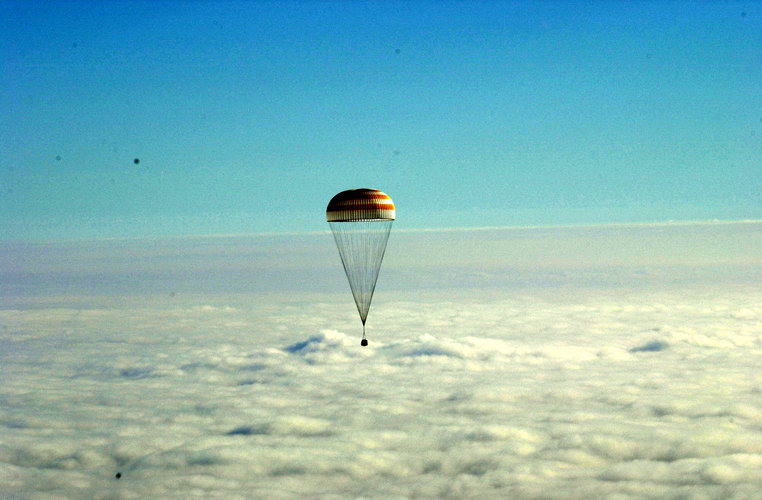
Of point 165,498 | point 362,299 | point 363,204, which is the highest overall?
point 363,204

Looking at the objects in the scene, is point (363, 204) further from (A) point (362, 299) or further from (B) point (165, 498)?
(B) point (165, 498)

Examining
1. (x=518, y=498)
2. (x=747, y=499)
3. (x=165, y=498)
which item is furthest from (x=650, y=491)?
(x=165, y=498)

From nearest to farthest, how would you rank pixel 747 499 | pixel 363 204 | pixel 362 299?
pixel 363 204 → pixel 362 299 → pixel 747 499

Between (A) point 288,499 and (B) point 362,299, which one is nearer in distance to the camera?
(B) point 362,299

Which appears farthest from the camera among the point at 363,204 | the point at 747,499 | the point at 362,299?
the point at 747,499

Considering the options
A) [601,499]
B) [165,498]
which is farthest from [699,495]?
[165,498]

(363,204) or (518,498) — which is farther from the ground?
(363,204)

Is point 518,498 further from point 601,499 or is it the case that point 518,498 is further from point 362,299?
point 362,299
